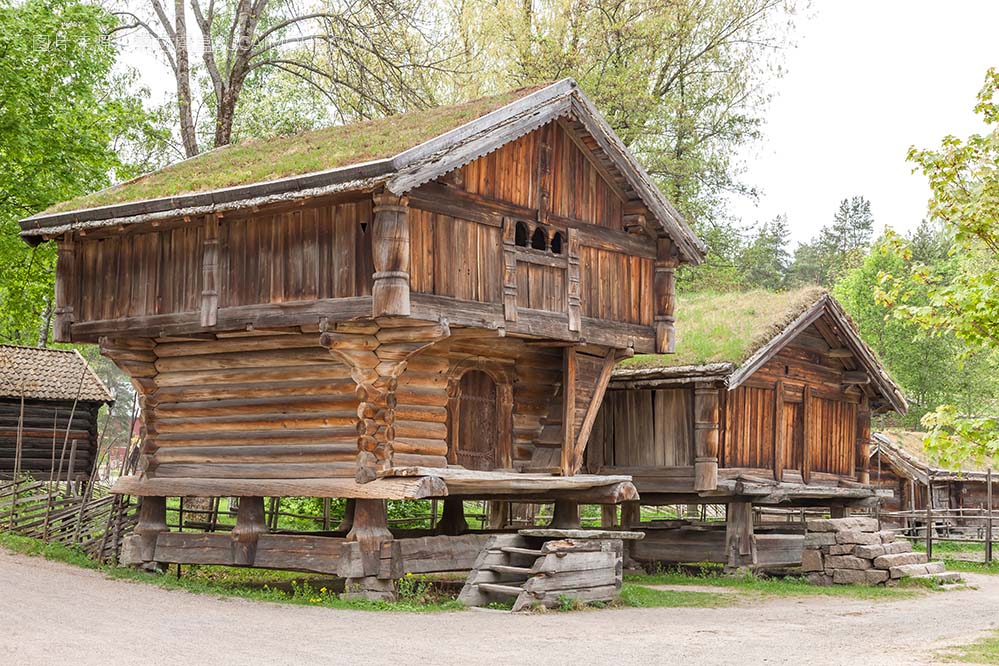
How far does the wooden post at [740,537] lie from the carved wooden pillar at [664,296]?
16.0ft

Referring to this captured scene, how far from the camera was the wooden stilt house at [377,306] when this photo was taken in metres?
16.8

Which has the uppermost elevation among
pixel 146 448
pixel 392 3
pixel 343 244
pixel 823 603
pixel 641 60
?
pixel 641 60

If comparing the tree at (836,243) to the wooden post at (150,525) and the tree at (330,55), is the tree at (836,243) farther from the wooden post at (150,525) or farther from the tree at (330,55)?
the wooden post at (150,525)

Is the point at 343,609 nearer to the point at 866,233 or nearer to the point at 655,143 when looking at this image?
the point at 655,143

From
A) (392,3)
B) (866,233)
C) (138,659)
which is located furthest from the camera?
(866,233)

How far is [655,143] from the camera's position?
120 ft

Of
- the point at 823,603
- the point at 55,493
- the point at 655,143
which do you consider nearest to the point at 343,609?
the point at 823,603

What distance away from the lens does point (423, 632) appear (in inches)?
559

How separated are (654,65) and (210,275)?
2037 cm

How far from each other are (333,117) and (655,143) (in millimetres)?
9576

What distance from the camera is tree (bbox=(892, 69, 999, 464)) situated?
1341 centimetres

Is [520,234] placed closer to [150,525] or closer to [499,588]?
[499,588]

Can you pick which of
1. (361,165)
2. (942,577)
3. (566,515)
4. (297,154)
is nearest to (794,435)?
(942,577)

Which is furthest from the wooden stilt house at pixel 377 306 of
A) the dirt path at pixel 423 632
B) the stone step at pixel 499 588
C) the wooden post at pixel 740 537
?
the wooden post at pixel 740 537
